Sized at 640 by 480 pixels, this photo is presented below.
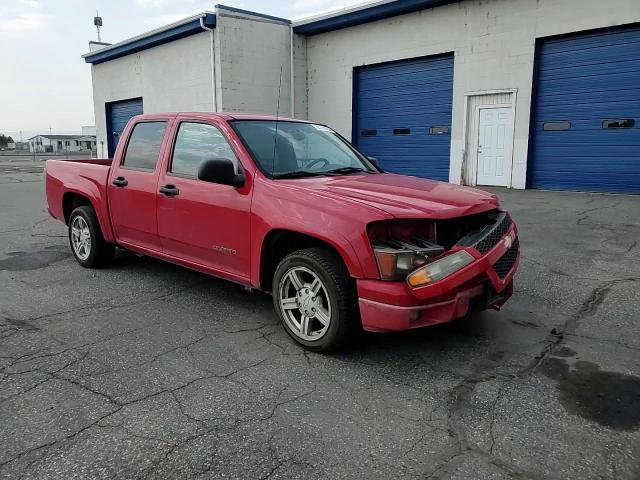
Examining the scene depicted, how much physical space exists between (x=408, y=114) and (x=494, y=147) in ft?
9.68

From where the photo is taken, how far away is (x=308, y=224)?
366cm

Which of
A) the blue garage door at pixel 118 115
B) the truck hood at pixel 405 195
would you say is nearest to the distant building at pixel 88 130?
the blue garage door at pixel 118 115

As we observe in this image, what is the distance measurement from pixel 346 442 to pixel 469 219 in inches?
75.9

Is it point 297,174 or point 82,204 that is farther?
point 82,204

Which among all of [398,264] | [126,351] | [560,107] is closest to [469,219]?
[398,264]

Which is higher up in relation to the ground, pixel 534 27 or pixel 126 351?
pixel 534 27

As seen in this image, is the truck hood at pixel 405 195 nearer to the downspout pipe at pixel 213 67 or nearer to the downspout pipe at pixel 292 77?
the downspout pipe at pixel 213 67

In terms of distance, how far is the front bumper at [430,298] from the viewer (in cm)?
330

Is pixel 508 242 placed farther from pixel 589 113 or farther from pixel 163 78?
pixel 163 78

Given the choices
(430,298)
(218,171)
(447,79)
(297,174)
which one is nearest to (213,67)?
(447,79)

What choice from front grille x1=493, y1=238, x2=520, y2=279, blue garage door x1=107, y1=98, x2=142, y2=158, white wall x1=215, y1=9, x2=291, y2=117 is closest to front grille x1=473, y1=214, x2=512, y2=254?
front grille x1=493, y1=238, x2=520, y2=279

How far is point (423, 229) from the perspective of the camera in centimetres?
359

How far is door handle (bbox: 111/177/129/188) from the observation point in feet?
17.6

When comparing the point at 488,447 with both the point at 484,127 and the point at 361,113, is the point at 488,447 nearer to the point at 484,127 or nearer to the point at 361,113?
the point at 484,127
